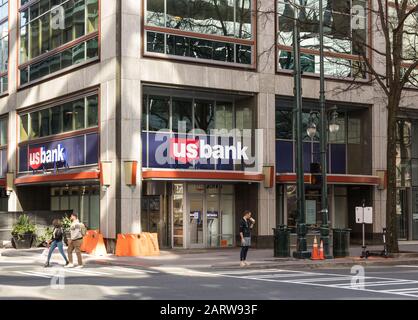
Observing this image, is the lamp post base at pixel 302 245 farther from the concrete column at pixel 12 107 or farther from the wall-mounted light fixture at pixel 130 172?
the concrete column at pixel 12 107

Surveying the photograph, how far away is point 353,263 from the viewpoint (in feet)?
75.7

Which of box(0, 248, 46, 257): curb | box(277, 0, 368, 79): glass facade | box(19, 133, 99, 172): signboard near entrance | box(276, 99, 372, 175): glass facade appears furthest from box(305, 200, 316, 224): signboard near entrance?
box(0, 248, 46, 257): curb

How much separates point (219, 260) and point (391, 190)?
771 cm

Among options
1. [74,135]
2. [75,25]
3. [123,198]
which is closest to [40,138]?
[74,135]

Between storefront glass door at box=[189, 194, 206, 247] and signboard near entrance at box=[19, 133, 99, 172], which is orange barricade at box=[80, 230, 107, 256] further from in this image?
storefront glass door at box=[189, 194, 206, 247]

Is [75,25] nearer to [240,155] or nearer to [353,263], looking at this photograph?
[240,155]

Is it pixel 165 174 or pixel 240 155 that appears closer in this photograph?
pixel 165 174

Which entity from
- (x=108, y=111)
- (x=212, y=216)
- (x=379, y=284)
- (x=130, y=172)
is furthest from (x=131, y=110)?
(x=379, y=284)

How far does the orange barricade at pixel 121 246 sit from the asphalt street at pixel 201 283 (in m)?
3.42

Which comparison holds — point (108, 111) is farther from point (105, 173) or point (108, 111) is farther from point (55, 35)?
point (55, 35)

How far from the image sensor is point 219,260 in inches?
952

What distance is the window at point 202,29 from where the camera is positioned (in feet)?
93.5

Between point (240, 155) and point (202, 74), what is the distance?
4.34 m

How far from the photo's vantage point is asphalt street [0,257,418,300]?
45.0 ft
